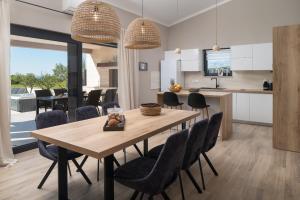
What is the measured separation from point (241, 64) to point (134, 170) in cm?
473

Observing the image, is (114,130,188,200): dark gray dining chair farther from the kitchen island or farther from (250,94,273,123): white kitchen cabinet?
(250,94,273,123): white kitchen cabinet

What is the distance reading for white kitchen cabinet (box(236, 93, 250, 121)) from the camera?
5.54 metres

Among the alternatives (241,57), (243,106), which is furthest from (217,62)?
(243,106)

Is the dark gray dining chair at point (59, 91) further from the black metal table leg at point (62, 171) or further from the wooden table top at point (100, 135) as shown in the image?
the black metal table leg at point (62, 171)

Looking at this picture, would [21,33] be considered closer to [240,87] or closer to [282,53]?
[282,53]

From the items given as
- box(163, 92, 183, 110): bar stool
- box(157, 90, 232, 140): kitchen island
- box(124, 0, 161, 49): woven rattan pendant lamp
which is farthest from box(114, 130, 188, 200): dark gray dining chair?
box(163, 92, 183, 110): bar stool

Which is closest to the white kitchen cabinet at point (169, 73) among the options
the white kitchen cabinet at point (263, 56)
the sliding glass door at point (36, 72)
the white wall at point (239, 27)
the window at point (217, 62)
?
the white wall at point (239, 27)

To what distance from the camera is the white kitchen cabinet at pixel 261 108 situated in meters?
5.26

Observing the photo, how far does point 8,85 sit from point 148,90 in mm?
3856

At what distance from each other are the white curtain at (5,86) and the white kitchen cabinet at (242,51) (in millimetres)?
4946

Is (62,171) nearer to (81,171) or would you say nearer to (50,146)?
(81,171)

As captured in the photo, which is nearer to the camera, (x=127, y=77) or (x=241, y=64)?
(x=127, y=77)

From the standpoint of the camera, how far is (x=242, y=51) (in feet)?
18.6

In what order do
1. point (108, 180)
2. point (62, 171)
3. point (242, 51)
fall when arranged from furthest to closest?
point (242, 51) < point (62, 171) < point (108, 180)
